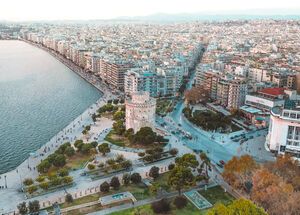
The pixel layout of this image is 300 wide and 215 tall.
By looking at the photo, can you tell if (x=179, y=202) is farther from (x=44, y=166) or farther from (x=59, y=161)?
(x=44, y=166)

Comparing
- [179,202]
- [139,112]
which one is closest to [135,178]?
[179,202]

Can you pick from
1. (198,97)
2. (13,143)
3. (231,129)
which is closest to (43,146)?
(13,143)

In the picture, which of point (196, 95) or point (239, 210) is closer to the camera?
point (239, 210)

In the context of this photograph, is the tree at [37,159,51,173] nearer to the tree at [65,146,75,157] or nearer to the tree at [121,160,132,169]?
the tree at [65,146,75,157]

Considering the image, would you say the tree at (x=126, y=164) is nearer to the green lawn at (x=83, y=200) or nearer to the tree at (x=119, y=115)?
the green lawn at (x=83, y=200)

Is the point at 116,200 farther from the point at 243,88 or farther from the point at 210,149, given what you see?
the point at 243,88

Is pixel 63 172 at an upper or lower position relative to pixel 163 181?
upper

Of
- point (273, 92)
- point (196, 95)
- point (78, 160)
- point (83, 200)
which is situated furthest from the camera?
point (196, 95)

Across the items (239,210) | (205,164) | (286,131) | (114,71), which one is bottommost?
(205,164)
